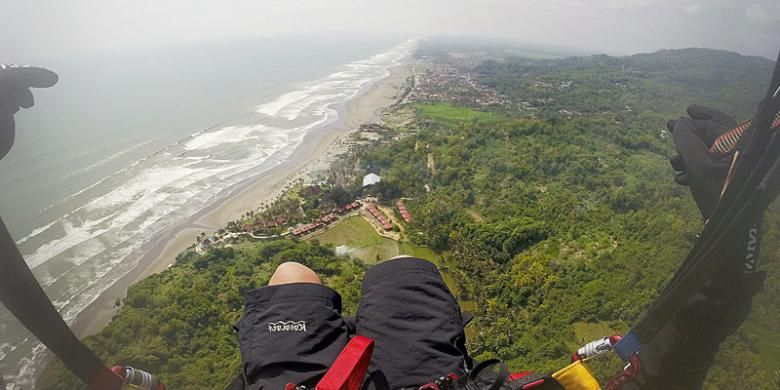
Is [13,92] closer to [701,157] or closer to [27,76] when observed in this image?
[27,76]

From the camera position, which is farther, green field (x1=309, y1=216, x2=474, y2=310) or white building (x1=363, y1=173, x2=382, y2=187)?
white building (x1=363, y1=173, x2=382, y2=187)

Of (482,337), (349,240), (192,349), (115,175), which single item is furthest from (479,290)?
(115,175)

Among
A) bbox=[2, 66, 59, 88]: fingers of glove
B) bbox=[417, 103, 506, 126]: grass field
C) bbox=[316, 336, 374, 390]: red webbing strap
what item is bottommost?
bbox=[417, 103, 506, 126]: grass field

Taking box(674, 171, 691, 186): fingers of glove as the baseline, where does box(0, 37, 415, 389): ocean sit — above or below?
below

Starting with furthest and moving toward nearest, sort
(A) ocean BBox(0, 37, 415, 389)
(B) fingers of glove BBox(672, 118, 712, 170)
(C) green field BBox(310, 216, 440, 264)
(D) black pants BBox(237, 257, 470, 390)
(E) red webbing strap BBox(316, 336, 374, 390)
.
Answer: (C) green field BBox(310, 216, 440, 264)
(A) ocean BBox(0, 37, 415, 389)
(B) fingers of glove BBox(672, 118, 712, 170)
(D) black pants BBox(237, 257, 470, 390)
(E) red webbing strap BBox(316, 336, 374, 390)

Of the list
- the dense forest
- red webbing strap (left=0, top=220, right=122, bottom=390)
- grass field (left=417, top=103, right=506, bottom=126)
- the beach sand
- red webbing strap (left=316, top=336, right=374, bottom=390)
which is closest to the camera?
red webbing strap (left=316, top=336, right=374, bottom=390)

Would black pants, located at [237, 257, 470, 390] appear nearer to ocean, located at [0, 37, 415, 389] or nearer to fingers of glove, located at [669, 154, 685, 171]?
ocean, located at [0, 37, 415, 389]

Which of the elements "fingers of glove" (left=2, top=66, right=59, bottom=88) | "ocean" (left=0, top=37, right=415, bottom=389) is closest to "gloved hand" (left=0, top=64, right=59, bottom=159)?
"fingers of glove" (left=2, top=66, right=59, bottom=88)

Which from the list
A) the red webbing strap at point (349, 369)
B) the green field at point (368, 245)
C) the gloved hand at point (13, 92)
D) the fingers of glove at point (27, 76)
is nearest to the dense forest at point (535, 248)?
the green field at point (368, 245)
